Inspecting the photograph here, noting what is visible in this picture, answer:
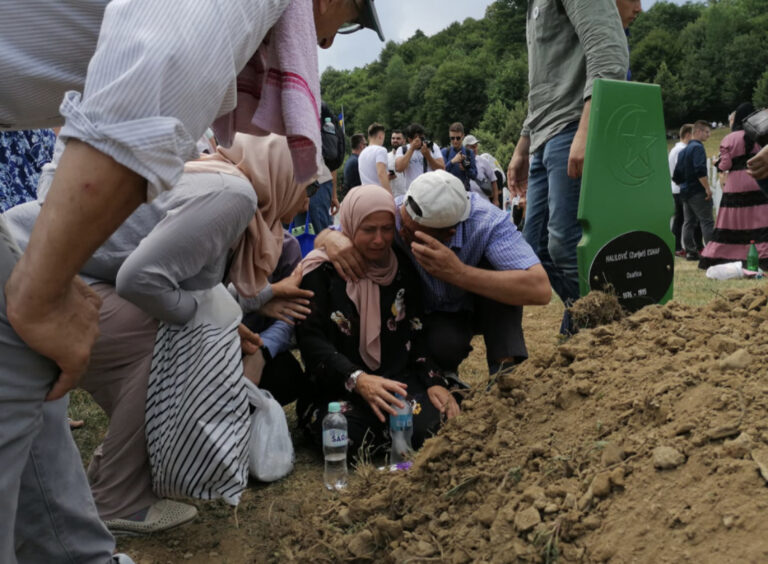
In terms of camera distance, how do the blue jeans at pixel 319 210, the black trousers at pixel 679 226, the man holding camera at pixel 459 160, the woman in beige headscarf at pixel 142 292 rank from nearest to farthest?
the woman in beige headscarf at pixel 142 292
the blue jeans at pixel 319 210
the man holding camera at pixel 459 160
the black trousers at pixel 679 226

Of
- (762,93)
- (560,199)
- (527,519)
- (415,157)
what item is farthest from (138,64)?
(762,93)

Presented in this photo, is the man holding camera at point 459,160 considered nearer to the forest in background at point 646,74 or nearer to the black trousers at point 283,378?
the black trousers at point 283,378

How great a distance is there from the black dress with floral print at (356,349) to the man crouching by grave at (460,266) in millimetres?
77

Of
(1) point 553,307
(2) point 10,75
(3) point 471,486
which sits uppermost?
(2) point 10,75

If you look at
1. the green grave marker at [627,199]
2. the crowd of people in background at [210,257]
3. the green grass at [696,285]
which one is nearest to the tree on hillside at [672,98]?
the green grass at [696,285]

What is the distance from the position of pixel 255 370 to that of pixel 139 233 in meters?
0.93

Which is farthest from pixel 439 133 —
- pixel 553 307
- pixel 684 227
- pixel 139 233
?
pixel 139 233

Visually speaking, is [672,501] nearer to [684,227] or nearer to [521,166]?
[521,166]

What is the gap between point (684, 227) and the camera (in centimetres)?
992

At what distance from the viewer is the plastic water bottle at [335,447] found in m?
2.72

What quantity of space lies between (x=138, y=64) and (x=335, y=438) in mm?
2102

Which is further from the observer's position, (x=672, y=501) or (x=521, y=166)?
(x=521, y=166)

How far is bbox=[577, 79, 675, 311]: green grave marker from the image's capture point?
3.01 meters

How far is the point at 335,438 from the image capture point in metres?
2.73
